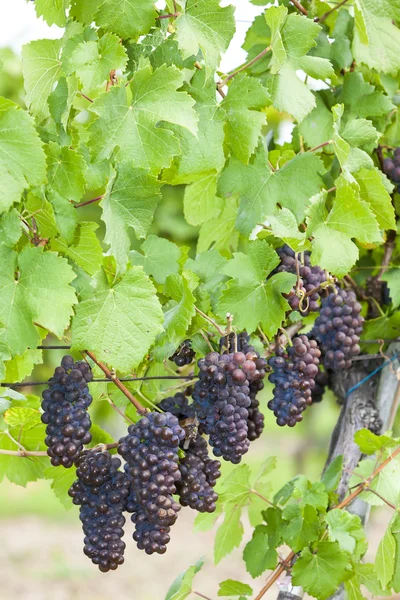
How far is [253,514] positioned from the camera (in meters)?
1.98

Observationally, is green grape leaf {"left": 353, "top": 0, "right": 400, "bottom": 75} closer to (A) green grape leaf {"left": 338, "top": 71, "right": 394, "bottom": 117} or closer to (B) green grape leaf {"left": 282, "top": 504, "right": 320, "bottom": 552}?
(A) green grape leaf {"left": 338, "top": 71, "right": 394, "bottom": 117}

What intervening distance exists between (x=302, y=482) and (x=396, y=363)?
16.5 inches

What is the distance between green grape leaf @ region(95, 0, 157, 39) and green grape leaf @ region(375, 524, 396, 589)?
1.09m

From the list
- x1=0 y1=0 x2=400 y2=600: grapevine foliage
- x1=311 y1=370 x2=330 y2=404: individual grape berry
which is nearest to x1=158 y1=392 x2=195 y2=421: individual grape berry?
x1=0 y1=0 x2=400 y2=600: grapevine foliage

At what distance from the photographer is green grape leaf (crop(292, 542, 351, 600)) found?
5.08 ft

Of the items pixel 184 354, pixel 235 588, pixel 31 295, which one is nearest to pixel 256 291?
pixel 184 354

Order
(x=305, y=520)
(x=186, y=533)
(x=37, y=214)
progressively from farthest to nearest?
1. (x=186, y=533)
2. (x=305, y=520)
3. (x=37, y=214)

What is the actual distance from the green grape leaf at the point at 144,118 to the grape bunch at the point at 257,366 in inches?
14.5

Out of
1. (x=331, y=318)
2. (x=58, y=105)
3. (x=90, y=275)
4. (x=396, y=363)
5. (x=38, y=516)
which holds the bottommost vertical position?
(x=38, y=516)

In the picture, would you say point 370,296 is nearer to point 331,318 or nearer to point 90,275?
point 331,318

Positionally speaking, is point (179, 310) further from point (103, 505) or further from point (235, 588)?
point (235, 588)

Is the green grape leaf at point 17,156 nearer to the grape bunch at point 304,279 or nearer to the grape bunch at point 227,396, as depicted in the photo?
the grape bunch at point 227,396

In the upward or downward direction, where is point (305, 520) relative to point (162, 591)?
upward

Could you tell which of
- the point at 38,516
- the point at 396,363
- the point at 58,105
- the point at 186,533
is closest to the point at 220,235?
the point at 396,363
